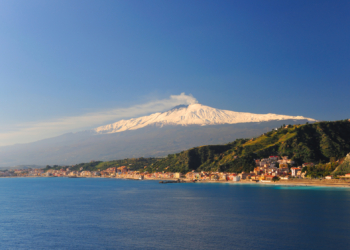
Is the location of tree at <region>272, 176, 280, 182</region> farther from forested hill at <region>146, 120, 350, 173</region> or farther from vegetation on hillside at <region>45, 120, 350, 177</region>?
forested hill at <region>146, 120, 350, 173</region>

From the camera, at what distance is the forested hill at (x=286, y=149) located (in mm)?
131375

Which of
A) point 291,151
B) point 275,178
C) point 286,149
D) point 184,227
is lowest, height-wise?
point 184,227

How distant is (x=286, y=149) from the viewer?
463 feet

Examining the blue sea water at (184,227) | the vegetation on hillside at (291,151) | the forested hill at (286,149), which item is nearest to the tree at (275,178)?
the vegetation on hillside at (291,151)

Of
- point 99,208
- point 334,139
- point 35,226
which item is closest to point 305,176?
point 334,139

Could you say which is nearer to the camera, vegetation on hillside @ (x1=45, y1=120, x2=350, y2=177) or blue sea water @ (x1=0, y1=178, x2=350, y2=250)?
blue sea water @ (x1=0, y1=178, x2=350, y2=250)

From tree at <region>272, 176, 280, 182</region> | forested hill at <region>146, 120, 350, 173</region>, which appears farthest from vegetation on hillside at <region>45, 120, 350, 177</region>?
tree at <region>272, 176, 280, 182</region>

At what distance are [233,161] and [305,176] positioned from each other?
148 feet

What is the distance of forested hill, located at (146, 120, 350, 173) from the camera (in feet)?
431

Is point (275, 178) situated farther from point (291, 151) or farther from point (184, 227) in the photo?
point (184, 227)

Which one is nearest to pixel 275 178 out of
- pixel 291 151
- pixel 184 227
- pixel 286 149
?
pixel 291 151

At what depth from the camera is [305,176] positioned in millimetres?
110875

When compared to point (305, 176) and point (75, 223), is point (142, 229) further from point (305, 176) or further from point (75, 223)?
point (305, 176)

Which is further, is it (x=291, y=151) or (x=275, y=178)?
(x=291, y=151)
